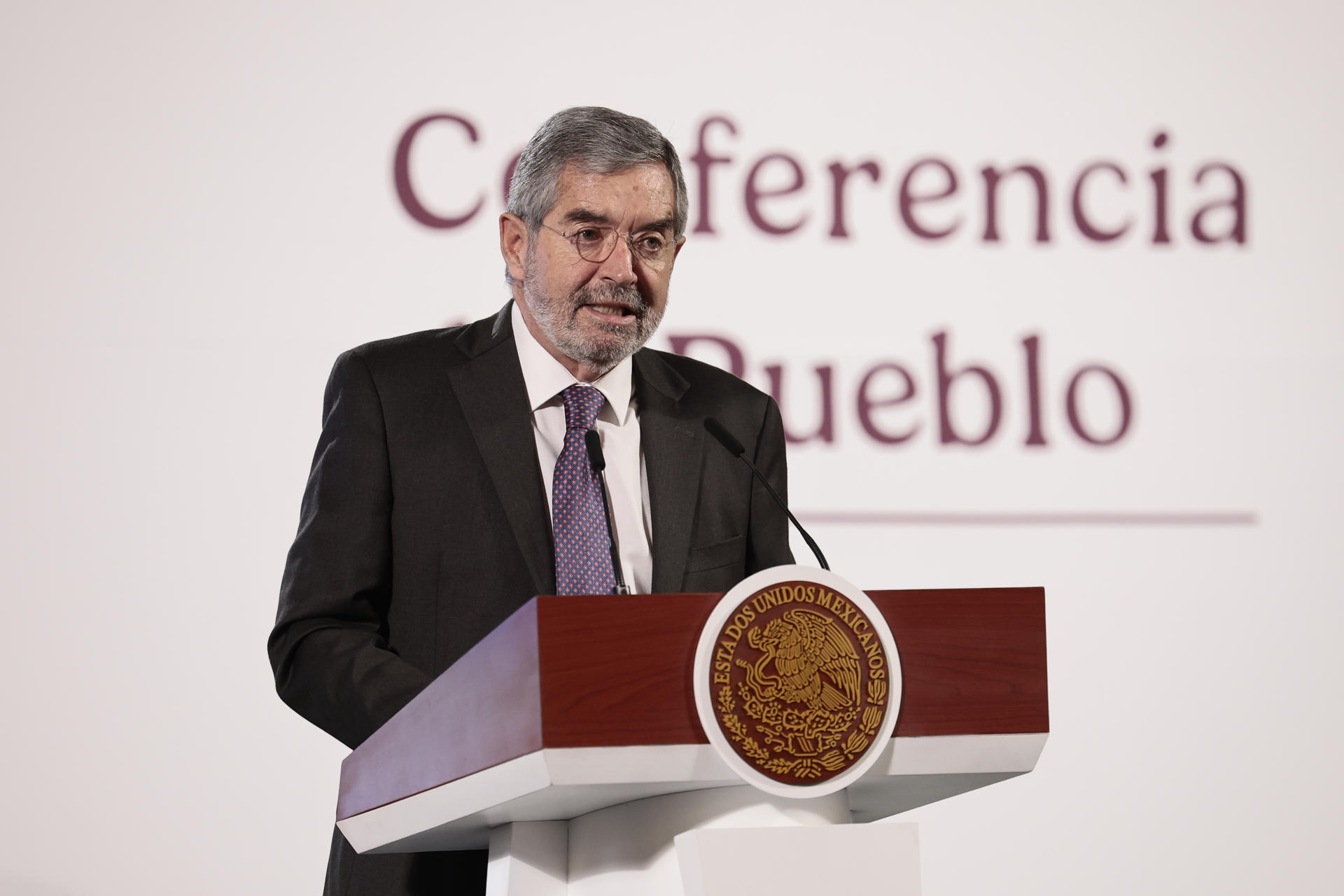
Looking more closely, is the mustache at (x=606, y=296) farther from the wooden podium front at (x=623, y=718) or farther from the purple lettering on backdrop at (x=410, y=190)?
the purple lettering on backdrop at (x=410, y=190)

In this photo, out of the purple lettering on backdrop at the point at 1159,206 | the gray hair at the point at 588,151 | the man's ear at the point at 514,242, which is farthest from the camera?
the purple lettering on backdrop at the point at 1159,206

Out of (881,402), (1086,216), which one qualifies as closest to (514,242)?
(881,402)

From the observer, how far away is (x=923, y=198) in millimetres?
2965

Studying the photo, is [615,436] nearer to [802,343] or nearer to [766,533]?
[766,533]

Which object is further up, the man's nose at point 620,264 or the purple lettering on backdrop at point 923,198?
the purple lettering on backdrop at point 923,198

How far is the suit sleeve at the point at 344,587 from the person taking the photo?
127cm

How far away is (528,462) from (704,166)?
1.49 m

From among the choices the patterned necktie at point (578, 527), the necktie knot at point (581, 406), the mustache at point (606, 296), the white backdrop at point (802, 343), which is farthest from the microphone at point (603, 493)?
the white backdrop at point (802, 343)

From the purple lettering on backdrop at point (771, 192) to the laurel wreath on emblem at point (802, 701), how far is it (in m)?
2.04

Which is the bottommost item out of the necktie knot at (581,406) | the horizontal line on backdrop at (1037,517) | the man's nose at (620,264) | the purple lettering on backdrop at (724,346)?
the horizontal line on backdrop at (1037,517)

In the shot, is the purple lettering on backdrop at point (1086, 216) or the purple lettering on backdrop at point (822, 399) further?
the purple lettering on backdrop at point (1086, 216)

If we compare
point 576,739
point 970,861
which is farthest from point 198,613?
point 576,739

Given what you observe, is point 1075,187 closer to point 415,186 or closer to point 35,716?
point 415,186

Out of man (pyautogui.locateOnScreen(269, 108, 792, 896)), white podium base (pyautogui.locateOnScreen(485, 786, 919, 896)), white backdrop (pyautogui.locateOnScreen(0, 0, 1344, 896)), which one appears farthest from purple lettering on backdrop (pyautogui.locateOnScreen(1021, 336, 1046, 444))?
white podium base (pyautogui.locateOnScreen(485, 786, 919, 896))
